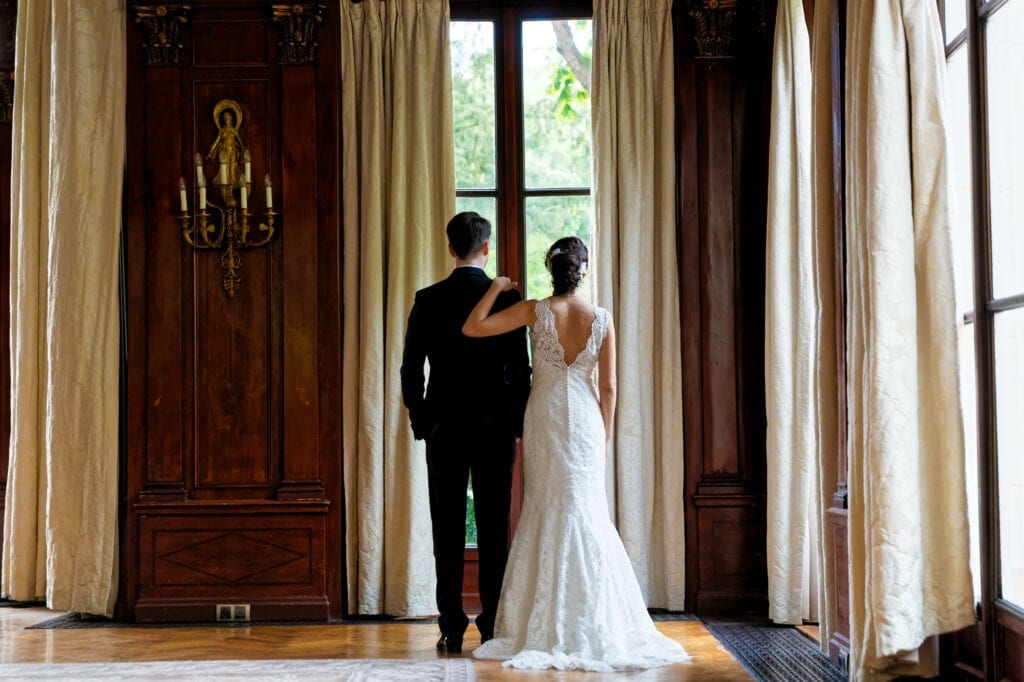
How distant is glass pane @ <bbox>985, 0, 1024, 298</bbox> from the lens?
139 inches

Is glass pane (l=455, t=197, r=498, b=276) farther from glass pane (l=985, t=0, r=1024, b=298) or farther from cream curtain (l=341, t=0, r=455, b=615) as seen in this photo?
glass pane (l=985, t=0, r=1024, b=298)

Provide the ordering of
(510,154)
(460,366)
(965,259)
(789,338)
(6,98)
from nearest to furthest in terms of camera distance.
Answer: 1. (965,259)
2. (460,366)
3. (789,338)
4. (510,154)
5. (6,98)

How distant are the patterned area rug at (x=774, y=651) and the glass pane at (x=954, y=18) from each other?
7.41 feet

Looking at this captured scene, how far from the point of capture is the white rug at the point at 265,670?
14.5 feet

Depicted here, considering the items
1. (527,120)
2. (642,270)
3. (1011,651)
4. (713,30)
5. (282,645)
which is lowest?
(282,645)

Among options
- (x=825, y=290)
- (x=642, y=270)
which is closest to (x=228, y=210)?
(x=642, y=270)

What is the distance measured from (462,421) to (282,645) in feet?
4.24

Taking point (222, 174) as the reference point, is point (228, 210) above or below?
below

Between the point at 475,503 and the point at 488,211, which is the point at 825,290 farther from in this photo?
the point at 488,211

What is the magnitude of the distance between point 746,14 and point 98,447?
3.91 meters

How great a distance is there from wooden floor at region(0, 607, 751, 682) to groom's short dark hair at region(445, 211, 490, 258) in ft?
5.40

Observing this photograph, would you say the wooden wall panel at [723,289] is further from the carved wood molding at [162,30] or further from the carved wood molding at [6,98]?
the carved wood molding at [6,98]

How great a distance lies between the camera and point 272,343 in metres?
6.05

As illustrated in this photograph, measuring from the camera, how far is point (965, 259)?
405 cm
